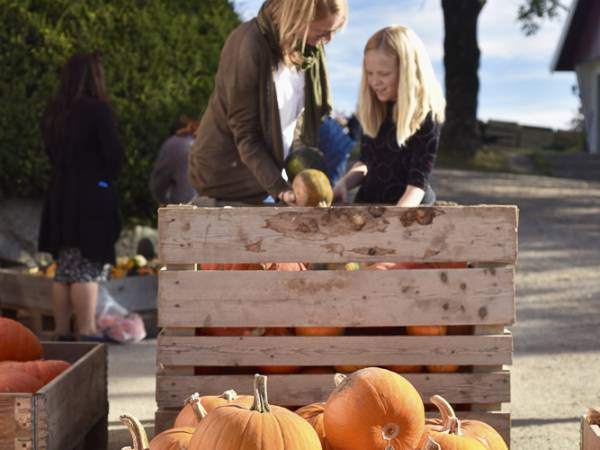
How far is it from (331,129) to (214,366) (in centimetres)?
225

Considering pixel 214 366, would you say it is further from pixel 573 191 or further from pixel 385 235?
pixel 573 191

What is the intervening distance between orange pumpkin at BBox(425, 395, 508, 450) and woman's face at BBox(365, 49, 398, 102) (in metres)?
1.73

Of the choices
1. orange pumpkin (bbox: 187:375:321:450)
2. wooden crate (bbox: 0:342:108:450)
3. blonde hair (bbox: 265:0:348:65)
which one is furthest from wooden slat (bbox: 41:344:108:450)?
blonde hair (bbox: 265:0:348:65)

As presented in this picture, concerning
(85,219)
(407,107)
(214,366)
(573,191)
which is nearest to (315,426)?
(214,366)

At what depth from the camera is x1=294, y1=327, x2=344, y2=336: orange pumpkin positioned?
3.97m

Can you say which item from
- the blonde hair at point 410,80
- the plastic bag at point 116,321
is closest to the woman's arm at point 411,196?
the blonde hair at point 410,80

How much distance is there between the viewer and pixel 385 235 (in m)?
3.88

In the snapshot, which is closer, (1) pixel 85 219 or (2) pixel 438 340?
(2) pixel 438 340

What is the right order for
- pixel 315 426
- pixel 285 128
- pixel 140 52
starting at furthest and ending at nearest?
1. pixel 140 52
2. pixel 285 128
3. pixel 315 426

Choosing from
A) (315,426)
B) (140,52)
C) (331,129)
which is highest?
(140,52)

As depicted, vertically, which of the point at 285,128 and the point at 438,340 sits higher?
the point at 285,128

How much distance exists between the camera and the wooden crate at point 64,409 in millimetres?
3648

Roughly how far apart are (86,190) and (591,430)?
17.1ft

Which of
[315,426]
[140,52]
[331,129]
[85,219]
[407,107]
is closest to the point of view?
[315,426]
